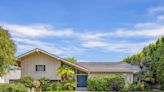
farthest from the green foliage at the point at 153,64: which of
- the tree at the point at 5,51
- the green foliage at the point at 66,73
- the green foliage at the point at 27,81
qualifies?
the tree at the point at 5,51

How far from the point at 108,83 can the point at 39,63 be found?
9026 mm

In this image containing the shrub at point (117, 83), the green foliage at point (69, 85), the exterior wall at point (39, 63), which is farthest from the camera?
the exterior wall at point (39, 63)

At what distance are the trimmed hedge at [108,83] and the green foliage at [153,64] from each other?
3.93 m

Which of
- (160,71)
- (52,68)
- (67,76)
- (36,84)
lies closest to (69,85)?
(67,76)

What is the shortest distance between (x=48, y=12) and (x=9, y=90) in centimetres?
660

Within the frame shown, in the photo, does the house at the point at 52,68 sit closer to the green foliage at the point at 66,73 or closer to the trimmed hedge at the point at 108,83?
the green foliage at the point at 66,73

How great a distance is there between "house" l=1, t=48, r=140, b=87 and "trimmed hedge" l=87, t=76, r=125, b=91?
194cm

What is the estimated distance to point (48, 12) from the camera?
27.2m

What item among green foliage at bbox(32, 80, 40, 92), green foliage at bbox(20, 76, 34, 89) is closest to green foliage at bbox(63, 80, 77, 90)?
green foliage at bbox(32, 80, 40, 92)

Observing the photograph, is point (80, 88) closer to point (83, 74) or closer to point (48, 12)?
point (83, 74)

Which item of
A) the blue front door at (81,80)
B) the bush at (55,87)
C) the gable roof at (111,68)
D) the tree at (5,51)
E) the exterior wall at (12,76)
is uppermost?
the tree at (5,51)

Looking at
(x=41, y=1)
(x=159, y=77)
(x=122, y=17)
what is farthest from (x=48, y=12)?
(x=159, y=77)

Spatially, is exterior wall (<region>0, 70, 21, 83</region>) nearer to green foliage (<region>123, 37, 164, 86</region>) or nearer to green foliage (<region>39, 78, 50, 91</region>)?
green foliage (<region>39, 78, 50, 91</region>)

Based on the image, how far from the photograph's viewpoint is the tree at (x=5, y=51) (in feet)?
96.4
